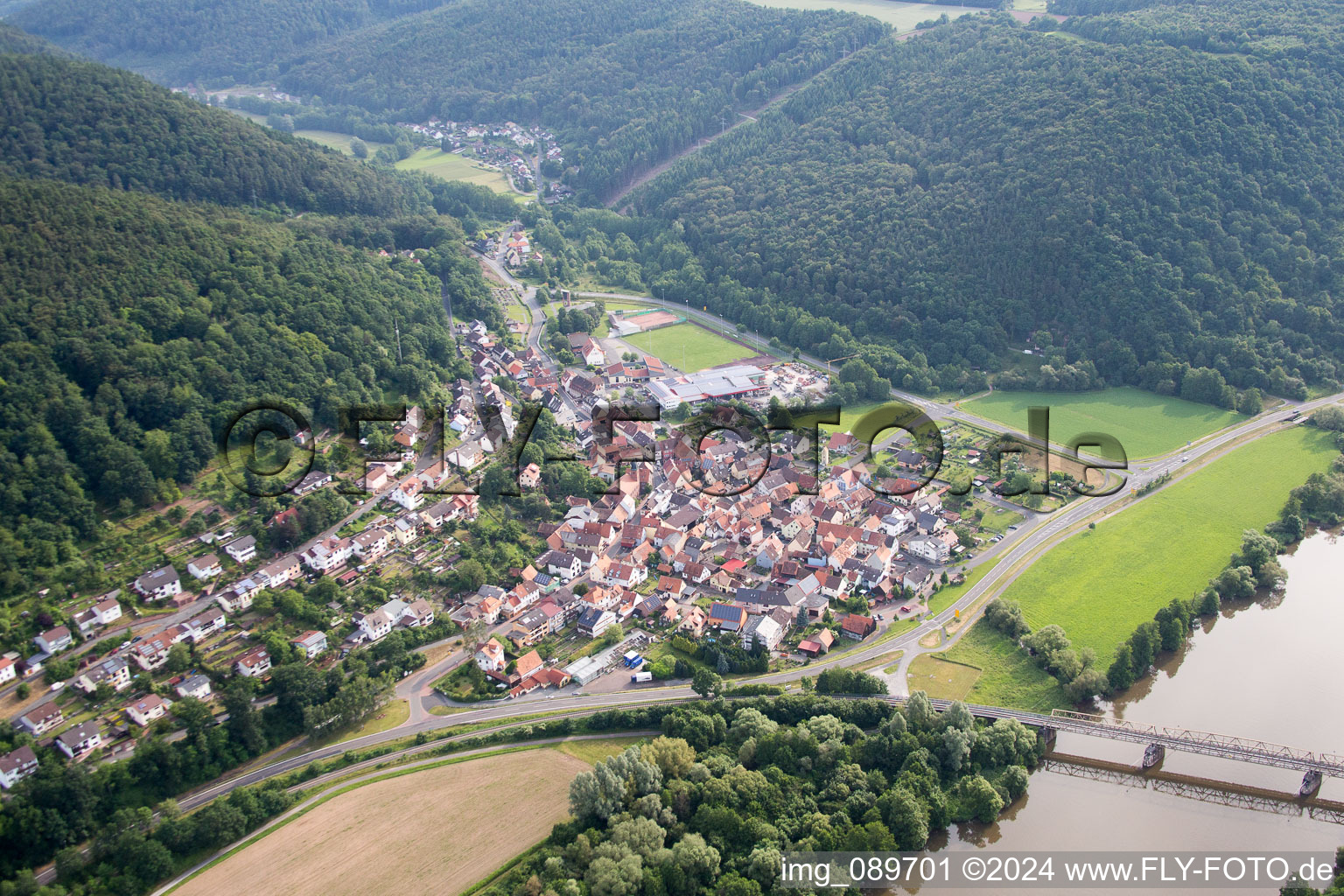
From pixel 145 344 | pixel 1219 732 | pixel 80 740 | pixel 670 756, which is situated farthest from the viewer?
pixel 145 344

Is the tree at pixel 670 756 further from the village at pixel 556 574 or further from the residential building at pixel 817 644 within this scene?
the residential building at pixel 817 644

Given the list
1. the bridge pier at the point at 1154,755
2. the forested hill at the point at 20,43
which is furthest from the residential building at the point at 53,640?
the forested hill at the point at 20,43

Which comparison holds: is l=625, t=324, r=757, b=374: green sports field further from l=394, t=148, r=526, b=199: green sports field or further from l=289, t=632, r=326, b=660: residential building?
l=289, t=632, r=326, b=660: residential building

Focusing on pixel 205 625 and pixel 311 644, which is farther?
pixel 205 625

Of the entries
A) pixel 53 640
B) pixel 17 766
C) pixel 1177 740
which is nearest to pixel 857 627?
pixel 1177 740

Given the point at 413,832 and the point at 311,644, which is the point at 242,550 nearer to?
the point at 311,644

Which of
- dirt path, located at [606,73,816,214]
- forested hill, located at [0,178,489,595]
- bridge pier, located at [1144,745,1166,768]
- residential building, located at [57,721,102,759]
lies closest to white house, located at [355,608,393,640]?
→ residential building, located at [57,721,102,759]
